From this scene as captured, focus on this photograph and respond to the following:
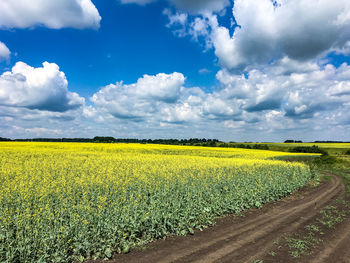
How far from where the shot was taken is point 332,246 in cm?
790

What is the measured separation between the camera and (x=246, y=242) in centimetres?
802

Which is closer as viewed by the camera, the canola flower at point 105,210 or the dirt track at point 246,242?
the canola flower at point 105,210

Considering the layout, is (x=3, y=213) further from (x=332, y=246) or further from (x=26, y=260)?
(x=332, y=246)

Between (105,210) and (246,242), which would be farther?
(105,210)

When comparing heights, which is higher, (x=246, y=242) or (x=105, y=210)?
(x=105, y=210)

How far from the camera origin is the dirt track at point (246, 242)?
6.95 metres

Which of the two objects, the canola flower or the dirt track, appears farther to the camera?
the dirt track

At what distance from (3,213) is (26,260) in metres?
3.42

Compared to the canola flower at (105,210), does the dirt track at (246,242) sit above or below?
below

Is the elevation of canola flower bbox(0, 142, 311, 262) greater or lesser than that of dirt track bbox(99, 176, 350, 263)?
greater

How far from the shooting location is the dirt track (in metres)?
6.95

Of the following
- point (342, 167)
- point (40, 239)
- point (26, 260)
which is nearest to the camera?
point (26, 260)

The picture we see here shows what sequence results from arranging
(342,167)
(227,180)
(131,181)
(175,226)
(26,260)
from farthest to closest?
(342,167) → (227,180) → (131,181) → (175,226) → (26,260)

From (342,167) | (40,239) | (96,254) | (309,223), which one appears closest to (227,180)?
(309,223)
